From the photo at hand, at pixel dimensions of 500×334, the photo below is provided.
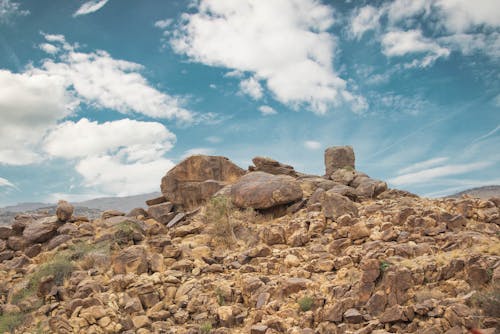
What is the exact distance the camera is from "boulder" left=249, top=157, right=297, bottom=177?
92.5ft

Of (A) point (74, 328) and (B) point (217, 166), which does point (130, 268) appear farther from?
(B) point (217, 166)

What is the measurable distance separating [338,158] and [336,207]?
12623 mm

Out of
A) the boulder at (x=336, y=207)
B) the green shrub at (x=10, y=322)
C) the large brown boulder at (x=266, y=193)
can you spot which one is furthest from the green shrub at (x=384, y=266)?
the green shrub at (x=10, y=322)

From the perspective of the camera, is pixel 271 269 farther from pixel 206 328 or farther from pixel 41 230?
pixel 41 230

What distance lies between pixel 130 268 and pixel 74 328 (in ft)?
12.1

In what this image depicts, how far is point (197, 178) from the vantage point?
2825cm

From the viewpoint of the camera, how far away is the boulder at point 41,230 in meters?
21.8

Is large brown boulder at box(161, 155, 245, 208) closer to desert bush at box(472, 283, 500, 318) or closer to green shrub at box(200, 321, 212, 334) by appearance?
green shrub at box(200, 321, 212, 334)

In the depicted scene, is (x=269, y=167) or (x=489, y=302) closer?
(x=489, y=302)

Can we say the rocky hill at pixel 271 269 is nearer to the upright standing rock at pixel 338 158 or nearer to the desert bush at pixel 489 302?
the desert bush at pixel 489 302

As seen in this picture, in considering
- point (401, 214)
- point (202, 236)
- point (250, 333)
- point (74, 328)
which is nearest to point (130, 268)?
point (74, 328)

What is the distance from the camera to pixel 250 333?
10352 mm

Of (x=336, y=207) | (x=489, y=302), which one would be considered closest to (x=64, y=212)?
(x=336, y=207)

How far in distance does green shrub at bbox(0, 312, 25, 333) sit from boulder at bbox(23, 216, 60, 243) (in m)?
8.75
